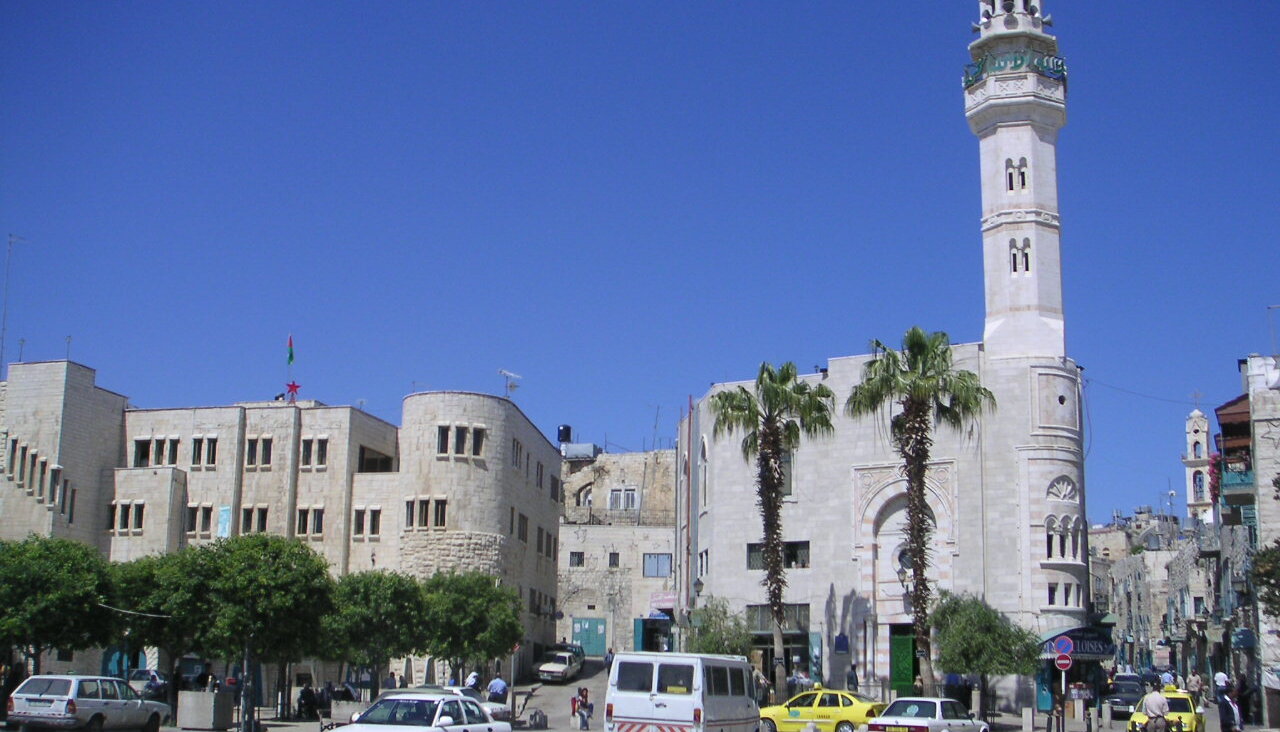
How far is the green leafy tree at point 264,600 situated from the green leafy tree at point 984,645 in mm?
18177

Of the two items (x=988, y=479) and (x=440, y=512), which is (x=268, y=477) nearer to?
(x=440, y=512)

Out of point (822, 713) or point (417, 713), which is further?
point (822, 713)

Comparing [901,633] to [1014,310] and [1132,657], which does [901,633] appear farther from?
[1132,657]

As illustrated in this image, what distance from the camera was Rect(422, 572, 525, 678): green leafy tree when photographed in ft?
139

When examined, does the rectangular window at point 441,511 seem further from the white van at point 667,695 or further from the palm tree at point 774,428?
the white van at point 667,695

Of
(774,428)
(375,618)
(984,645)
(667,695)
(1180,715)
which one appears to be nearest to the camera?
(667,695)

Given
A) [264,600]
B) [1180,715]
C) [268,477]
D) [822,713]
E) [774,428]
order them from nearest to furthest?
[1180,715] → [264,600] → [822,713] → [774,428] → [268,477]

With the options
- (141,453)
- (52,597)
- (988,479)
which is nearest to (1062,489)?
(988,479)

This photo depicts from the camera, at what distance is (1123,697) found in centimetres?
4506

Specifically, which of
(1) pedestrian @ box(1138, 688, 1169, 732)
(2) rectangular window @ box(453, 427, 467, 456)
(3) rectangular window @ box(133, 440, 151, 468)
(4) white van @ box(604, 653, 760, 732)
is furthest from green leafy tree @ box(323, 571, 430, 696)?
(1) pedestrian @ box(1138, 688, 1169, 732)

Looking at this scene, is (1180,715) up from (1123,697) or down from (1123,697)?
up

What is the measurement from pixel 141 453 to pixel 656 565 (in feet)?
91.2

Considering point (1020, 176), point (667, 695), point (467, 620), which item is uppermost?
point (1020, 176)

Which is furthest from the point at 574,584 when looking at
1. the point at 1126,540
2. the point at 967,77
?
the point at 1126,540
